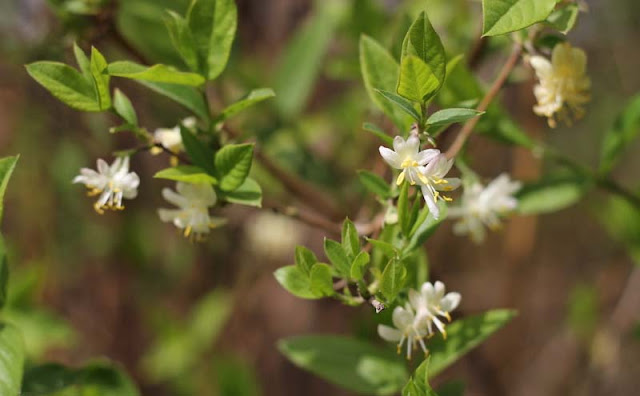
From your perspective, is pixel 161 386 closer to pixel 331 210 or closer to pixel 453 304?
pixel 331 210

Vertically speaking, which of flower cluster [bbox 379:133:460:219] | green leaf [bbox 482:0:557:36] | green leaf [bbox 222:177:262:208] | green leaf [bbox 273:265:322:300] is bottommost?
green leaf [bbox 273:265:322:300]

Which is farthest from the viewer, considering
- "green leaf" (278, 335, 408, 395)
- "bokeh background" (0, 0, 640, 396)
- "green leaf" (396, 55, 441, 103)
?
"bokeh background" (0, 0, 640, 396)

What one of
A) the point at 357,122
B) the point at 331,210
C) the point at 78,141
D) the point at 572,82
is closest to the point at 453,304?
the point at 572,82

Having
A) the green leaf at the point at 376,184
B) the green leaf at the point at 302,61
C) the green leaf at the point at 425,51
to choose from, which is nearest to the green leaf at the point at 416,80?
the green leaf at the point at 425,51

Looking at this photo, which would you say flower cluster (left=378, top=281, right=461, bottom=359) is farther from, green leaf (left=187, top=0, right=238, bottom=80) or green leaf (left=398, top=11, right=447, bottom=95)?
green leaf (left=187, top=0, right=238, bottom=80)

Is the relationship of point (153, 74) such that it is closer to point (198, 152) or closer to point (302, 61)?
point (198, 152)

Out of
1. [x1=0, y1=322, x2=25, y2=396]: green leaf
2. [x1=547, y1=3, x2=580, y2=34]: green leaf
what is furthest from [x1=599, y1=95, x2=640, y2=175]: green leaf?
→ [x1=0, y1=322, x2=25, y2=396]: green leaf
